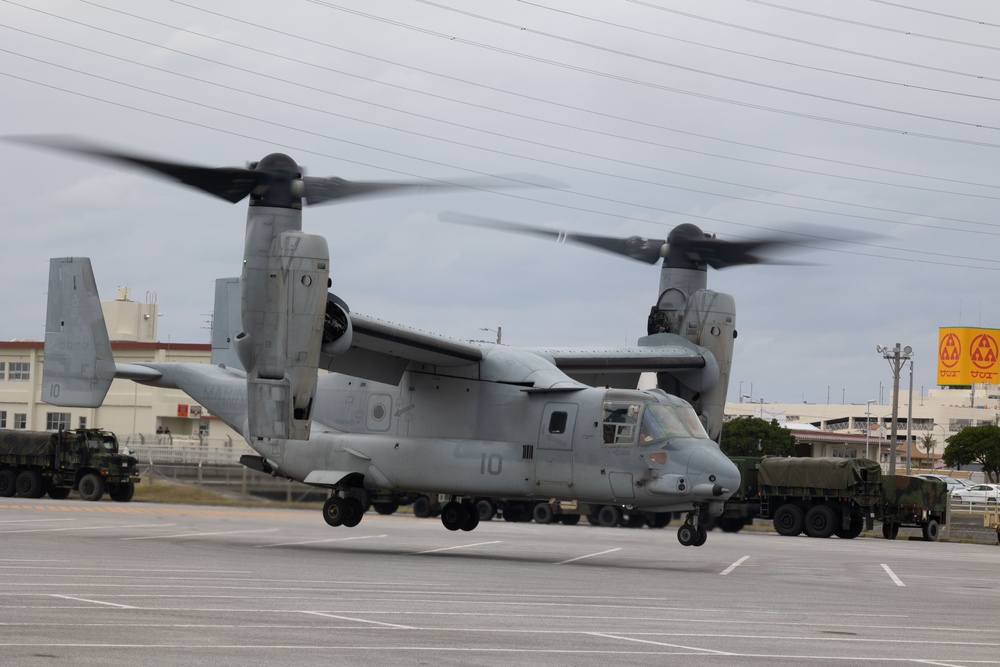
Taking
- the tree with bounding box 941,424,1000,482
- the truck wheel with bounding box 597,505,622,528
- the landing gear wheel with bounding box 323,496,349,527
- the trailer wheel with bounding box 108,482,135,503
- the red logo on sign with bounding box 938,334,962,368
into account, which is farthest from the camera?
the red logo on sign with bounding box 938,334,962,368

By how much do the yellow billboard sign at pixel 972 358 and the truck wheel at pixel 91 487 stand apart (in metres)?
88.8

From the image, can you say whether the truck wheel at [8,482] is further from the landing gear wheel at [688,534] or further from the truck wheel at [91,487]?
the landing gear wheel at [688,534]

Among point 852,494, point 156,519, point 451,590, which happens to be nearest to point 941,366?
point 852,494

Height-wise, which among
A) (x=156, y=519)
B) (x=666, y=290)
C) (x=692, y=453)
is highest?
(x=666, y=290)

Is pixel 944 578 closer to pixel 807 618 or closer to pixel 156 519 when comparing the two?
pixel 807 618

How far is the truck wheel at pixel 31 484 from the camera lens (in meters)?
41.4

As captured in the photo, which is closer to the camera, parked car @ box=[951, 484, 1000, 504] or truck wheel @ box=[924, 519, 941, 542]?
truck wheel @ box=[924, 519, 941, 542]

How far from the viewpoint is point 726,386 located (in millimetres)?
26312

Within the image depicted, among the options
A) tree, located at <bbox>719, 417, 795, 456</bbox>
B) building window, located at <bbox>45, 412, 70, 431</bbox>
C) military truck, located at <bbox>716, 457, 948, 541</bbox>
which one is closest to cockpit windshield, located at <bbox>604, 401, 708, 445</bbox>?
military truck, located at <bbox>716, 457, 948, 541</bbox>

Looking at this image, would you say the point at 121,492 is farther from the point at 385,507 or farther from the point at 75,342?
the point at 75,342

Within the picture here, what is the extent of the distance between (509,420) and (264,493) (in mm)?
16482

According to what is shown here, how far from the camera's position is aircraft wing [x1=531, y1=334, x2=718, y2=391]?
25.5 meters

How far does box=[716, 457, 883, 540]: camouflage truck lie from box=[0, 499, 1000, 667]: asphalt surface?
33.6ft

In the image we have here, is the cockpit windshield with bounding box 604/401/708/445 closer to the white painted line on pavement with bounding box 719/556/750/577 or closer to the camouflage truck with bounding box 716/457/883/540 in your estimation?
the white painted line on pavement with bounding box 719/556/750/577
